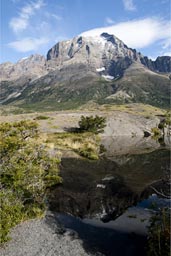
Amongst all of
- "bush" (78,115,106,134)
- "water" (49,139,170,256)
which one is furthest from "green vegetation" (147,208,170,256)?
"bush" (78,115,106,134)

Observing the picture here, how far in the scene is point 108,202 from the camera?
80.2 ft

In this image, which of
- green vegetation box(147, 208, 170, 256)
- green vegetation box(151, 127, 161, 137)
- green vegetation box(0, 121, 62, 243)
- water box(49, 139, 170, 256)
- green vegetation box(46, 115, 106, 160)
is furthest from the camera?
green vegetation box(151, 127, 161, 137)

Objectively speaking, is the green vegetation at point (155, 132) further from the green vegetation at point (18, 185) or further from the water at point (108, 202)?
the green vegetation at point (18, 185)

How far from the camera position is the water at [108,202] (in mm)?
18095

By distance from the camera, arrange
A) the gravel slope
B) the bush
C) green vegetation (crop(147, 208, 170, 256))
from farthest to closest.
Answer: the bush → the gravel slope → green vegetation (crop(147, 208, 170, 256))

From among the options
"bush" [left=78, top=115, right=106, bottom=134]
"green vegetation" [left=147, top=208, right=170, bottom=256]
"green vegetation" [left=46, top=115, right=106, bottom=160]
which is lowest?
"green vegetation" [left=147, top=208, right=170, bottom=256]

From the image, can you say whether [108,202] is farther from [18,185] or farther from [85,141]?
[85,141]

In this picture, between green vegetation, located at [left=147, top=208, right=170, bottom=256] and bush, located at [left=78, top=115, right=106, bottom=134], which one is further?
bush, located at [left=78, top=115, right=106, bottom=134]

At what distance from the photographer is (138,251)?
1672cm

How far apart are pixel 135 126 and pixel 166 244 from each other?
7095cm

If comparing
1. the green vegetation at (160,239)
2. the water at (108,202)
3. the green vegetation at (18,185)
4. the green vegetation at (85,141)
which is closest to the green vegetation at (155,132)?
the green vegetation at (85,141)

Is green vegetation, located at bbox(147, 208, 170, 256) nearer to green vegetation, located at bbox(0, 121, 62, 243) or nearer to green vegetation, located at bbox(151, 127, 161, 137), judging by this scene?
green vegetation, located at bbox(0, 121, 62, 243)

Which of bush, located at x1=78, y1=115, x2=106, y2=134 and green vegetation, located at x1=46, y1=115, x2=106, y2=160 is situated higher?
bush, located at x1=78, y1=115, x2=106, y2=134

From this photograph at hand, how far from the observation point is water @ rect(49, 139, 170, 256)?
59.4 feet
